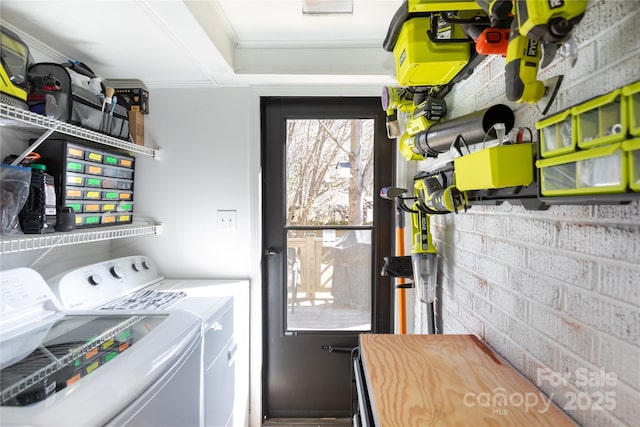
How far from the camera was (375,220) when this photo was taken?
2129mm

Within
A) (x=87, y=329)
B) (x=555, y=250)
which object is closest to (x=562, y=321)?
(x=555, y=250)

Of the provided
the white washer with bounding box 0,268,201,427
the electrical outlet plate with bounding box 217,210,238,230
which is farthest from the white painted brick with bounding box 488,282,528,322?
the electrical outlet plate with bounding box 217,210,238,230

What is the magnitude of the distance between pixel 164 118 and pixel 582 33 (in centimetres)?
204

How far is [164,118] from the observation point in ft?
6.59

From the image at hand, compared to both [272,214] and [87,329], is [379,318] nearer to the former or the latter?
[272,214]

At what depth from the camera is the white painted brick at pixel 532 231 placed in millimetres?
891

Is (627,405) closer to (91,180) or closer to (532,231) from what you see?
(532,231)

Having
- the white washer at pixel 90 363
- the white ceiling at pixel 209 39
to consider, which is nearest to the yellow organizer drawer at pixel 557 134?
the white ceiling at pixel 209 39

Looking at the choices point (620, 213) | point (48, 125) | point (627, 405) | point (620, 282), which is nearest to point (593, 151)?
point (620, 213)

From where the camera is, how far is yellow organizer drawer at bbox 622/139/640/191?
1.77ft

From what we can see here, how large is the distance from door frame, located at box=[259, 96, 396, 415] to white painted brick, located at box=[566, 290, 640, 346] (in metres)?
1.34

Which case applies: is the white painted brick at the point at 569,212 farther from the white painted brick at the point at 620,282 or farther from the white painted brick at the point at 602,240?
the white painted brick at the point at 620,282

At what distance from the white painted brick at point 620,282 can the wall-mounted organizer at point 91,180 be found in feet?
6.06

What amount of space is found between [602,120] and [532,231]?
44 centimetres
